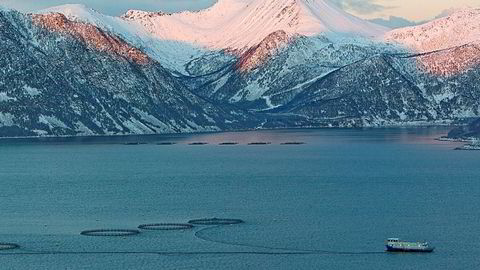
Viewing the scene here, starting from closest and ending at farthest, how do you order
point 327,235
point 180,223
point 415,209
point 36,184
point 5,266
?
point 5,266, point 327,235, point 180,223, point 415,209, point 36,184

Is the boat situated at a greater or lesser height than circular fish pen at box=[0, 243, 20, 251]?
lesser

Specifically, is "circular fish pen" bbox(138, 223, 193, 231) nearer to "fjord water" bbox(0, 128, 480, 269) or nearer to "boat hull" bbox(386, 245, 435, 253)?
"fjord water" bbox(0, 128, 480, 269)

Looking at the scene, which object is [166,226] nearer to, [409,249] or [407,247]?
[407,247]

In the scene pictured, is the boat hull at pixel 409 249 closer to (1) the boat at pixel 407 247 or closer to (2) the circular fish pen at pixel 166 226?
(1) the boat at pixel 407 247

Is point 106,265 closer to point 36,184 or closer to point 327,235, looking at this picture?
point 327,235

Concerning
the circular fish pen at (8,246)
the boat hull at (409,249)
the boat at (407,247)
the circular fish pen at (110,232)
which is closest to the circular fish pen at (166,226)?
the circular fish pen at (110,232)

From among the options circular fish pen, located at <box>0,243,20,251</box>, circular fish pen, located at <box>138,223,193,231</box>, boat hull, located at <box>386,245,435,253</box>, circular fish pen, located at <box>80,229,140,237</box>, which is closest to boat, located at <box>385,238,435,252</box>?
boat hull, located at <box>386,245,435,253</box>

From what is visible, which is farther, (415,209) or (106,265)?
(415,209)

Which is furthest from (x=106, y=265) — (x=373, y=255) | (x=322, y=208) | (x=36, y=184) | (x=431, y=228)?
(x=36, y=184)
